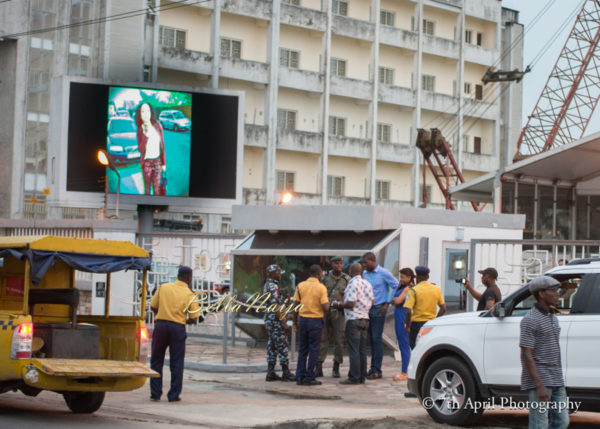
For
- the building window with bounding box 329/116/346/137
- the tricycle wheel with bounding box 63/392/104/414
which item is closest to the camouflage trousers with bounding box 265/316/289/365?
the tricycle wheel with bounding box 63/392/104/414

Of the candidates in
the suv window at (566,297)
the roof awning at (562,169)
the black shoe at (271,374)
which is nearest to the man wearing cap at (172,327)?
the black shoe at (271,374)

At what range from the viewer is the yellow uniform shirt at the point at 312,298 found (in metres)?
15.2

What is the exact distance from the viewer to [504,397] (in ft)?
36.0

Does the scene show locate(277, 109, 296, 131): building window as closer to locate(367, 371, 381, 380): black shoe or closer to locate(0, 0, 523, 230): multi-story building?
locate(0, 0, 523, 230): multi-story building

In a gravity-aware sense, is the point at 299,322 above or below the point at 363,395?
above

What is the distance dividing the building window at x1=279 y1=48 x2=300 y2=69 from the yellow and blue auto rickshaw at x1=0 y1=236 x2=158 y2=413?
1731 inches

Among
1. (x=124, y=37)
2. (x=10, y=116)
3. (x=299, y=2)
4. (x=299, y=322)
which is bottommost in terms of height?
(x=299, y=322)

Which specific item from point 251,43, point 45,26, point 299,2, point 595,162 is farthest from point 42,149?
point 595,162

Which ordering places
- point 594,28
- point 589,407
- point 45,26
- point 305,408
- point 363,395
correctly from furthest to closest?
point 594,28 → point 45,26 → point 363,395 → point 305,408 → point 589,407

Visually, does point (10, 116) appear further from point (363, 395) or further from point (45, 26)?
point (363, 395)

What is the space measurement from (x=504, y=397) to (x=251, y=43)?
45918 millimetres

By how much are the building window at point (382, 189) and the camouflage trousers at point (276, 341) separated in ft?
148

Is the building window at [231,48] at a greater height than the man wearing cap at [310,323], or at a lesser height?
greater

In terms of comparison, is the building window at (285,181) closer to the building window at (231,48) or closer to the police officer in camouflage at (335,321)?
the building window at (231,48)
